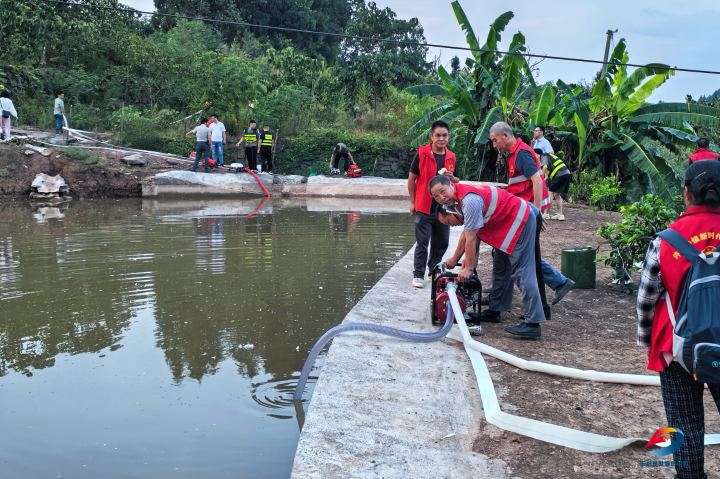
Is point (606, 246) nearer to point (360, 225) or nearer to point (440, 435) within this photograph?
point (360, 225)

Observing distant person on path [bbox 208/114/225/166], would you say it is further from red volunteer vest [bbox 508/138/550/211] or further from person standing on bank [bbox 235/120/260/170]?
red volunteer vest [bbox 508/138/550/211]

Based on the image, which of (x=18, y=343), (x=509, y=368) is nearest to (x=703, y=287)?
(x=509, y=368)

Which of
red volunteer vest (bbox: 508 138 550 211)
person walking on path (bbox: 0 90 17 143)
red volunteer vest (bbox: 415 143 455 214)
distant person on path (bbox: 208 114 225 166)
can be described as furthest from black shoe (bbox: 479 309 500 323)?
person walking on path (bbox: 0 90 17 143)

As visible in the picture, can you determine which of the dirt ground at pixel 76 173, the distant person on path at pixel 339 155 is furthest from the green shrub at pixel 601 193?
the dirt ground at pixel 76 173

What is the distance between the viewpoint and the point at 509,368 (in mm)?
4719

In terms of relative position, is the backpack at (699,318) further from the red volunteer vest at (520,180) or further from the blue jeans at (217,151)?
the blue jeans at (217,151)

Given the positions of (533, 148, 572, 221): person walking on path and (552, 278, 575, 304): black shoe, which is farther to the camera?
(533, 148, 572, 221): person walking on path

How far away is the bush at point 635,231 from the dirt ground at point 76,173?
52.9ft

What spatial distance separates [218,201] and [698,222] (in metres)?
16.9

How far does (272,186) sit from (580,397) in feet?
56.2

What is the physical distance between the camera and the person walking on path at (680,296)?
2.62 m

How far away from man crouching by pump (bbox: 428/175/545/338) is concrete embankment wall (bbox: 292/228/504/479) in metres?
0.74

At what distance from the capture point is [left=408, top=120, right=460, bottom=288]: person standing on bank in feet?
22.4

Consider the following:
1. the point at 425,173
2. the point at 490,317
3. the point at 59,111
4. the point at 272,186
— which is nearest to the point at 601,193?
the point at 425,173
